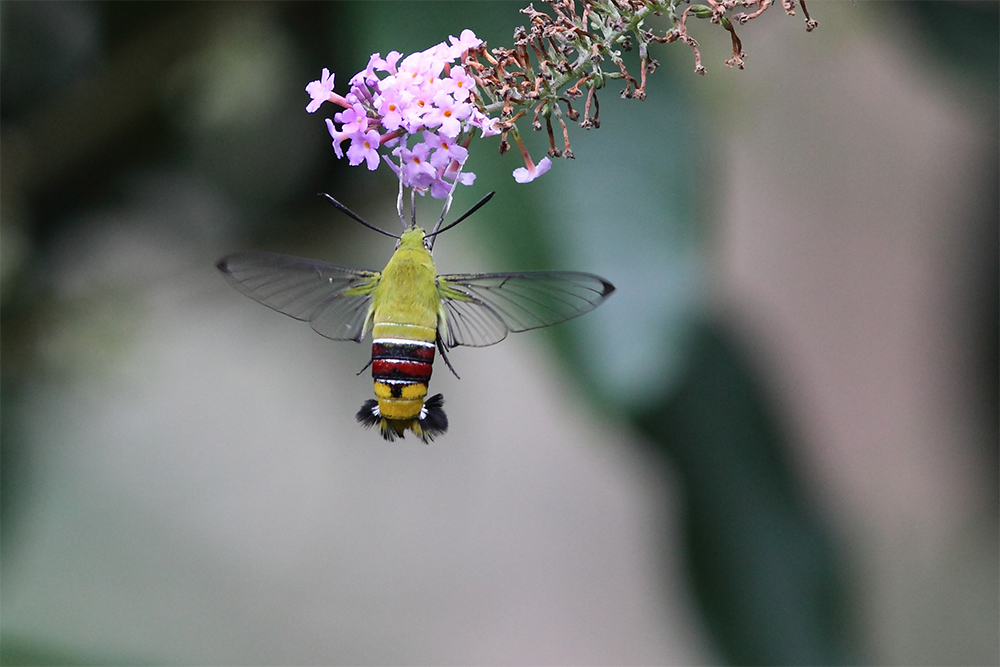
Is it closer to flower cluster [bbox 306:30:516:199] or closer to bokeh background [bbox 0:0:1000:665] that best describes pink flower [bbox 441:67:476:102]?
flower cluster [bbox 306:30:516:199]

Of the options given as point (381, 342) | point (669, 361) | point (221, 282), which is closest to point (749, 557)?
point (669, 361)

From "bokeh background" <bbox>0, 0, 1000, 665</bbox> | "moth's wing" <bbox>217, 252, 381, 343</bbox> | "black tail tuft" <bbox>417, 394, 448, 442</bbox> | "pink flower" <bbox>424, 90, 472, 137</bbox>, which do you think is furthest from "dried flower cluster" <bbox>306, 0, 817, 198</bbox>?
"bokeh background" <bbox>0, 0, 1000, 665</bbox>

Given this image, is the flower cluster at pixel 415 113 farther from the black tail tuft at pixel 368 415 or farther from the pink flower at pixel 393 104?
the black tail tuft at pixel 368 415

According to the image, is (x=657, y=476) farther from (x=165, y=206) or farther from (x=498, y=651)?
(x=498, y=651)

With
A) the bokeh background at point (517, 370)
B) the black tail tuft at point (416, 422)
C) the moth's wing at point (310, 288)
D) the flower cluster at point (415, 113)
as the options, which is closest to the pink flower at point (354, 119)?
the flower cluster at point (415, 113)

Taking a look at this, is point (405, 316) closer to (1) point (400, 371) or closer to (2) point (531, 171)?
(1) point (400, 371)

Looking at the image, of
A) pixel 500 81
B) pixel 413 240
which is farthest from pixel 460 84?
pixel 413 240
